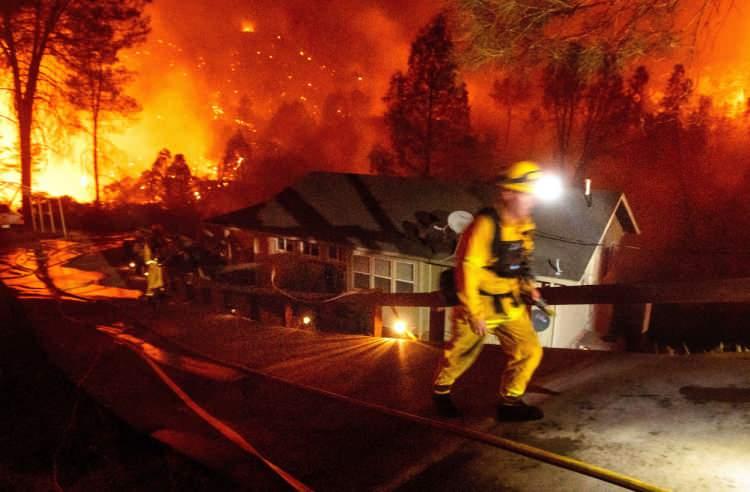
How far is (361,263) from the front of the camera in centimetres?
1540

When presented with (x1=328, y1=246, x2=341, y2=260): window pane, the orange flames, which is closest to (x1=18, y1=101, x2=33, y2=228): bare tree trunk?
the orange flames

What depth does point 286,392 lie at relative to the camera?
16.3ft

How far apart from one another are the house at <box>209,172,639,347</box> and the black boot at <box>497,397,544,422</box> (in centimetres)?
810

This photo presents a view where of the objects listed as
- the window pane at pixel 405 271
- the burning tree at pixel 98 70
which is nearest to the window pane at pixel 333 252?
the window pane at pixel 405 271

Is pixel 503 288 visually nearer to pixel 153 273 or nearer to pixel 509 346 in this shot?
pixel 509 346

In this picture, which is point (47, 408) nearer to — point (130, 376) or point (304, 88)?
point (130, 376)

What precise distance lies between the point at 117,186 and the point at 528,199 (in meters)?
33.5

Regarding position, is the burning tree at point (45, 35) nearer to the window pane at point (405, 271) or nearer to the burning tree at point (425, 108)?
the burning tree at point (425, 108)

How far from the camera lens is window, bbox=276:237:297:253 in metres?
17.4

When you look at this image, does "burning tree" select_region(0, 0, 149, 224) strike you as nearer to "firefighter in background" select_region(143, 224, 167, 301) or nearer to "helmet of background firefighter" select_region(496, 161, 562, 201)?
"firefighter in background" select_region(143, 224, 167, 301)

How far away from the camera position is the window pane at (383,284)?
1485 cm

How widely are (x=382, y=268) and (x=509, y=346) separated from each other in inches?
440

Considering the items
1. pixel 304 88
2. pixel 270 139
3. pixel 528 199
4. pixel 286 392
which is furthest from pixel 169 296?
pixel 304 88

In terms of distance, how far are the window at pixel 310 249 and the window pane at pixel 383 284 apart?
104 inches
